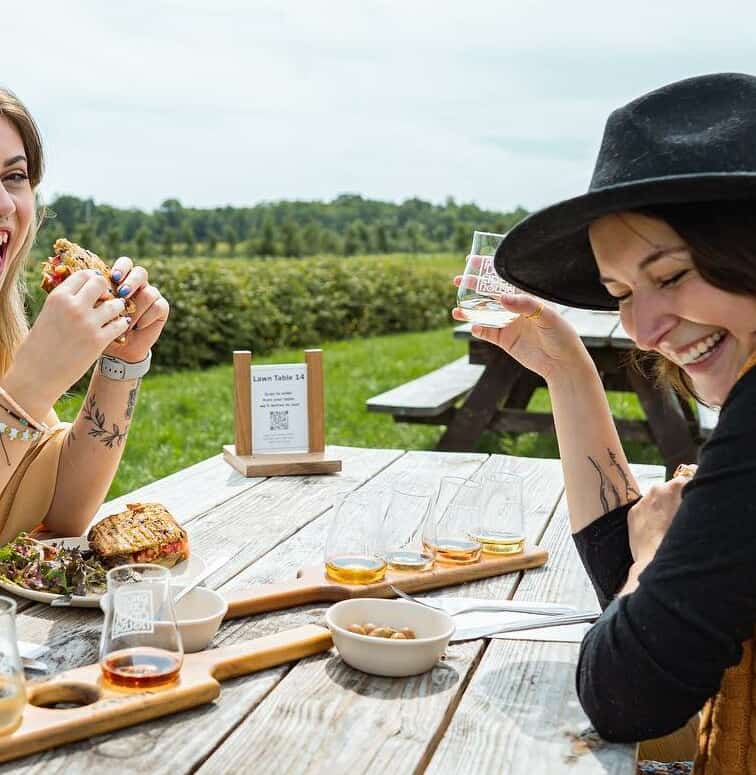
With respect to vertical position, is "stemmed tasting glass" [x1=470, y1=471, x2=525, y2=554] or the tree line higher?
the tree line

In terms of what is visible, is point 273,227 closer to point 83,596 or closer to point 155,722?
point 83,596

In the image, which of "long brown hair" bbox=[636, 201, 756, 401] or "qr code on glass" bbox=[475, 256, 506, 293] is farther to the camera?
"qr code on glass" bbox=[475, 256, 506, 293]

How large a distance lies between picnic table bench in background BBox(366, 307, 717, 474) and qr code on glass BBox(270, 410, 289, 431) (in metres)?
2.89

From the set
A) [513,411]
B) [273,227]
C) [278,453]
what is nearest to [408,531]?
[278,453]

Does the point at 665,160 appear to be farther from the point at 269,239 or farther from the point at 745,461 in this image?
the point at 269,239

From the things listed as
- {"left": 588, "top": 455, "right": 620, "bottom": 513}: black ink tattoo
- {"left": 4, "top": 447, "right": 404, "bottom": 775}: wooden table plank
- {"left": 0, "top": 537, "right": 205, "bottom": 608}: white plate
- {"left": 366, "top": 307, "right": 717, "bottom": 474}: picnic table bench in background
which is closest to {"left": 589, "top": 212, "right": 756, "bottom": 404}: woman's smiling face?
{"left": 588, "top": 455, "right": 620, "bottom": 513}: black ink tattoo

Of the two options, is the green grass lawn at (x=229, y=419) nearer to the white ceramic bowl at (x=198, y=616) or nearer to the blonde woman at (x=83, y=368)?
the blonde woman at (x=83, y=368)

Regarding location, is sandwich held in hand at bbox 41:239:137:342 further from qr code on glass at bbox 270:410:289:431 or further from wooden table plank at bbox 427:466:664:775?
wooden table plank at bbox 427:466:664:775

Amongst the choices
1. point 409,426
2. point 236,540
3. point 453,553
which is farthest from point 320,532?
point 409,426

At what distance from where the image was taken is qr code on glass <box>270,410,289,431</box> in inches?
120

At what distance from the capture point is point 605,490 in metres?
1.91

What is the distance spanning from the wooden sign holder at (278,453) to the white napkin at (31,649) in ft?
4.36

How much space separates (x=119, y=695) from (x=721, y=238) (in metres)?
1.06

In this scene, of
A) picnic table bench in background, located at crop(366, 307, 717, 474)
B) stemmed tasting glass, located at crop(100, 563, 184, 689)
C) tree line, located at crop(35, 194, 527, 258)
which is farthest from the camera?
tree line, located at crop(35, 194, 527, 258)
